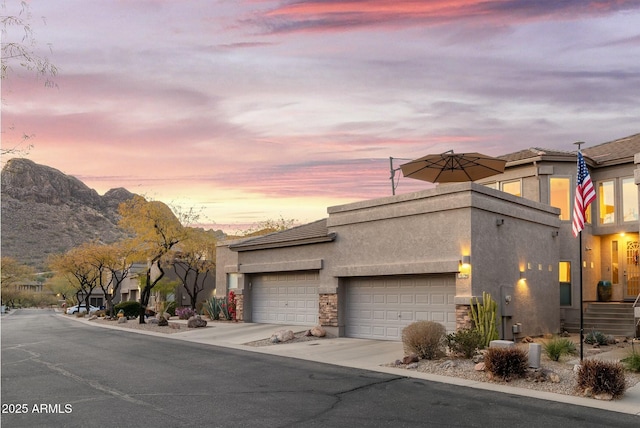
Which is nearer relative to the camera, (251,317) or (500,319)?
(500,319)

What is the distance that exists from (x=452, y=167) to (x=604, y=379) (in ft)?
37.9

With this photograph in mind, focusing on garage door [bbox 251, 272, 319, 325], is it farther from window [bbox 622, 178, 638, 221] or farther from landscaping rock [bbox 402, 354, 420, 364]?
window [bbox 622, 178, 638, 221]

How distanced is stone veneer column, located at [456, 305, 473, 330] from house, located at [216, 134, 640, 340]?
0.05 meters

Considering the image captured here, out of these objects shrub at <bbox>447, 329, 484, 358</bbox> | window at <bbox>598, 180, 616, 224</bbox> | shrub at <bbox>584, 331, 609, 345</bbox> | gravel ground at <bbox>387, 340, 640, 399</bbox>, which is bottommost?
gravel ground at <bbox>387, 340, 640, 399</bbox>

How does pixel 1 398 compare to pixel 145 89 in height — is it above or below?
below

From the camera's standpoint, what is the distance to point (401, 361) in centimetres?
1675

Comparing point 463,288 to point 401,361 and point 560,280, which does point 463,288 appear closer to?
point 401,361

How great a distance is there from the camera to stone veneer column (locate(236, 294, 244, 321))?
30.8m

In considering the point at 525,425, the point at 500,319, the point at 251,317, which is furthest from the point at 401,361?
the point at 251,317

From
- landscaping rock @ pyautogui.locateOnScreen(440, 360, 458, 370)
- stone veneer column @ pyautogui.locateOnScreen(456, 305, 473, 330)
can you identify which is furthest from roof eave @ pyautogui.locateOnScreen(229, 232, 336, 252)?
landscaping rock @ pyautogui.locateOnScreen(440, 360, 458, 370)

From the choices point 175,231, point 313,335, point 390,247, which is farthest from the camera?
point 175,231

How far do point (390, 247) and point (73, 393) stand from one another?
500 inches

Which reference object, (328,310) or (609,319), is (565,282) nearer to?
(609,319)

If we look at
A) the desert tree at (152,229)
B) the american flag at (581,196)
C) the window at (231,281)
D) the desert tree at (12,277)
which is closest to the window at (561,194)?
the american flag at (581,196)
